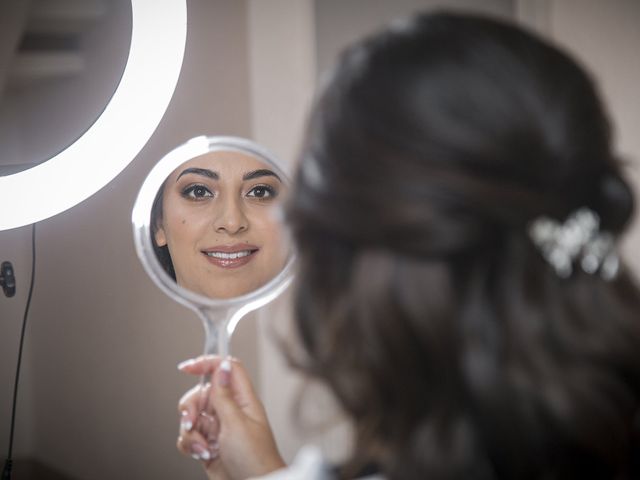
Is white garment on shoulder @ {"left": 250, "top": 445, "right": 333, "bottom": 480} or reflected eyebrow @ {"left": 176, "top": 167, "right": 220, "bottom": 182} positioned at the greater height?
reflected eyebrow @ {"left": 176, "top": 167, "right": 220, "bottom": 182}

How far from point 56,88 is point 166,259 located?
15.6 inches

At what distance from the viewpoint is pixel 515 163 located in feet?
1.42

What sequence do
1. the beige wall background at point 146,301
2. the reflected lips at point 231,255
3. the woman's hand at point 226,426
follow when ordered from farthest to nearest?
1. the beige wall background at point 146,301
2. the reflected lips at point 231,255
3. the woman's hand at point 226,426

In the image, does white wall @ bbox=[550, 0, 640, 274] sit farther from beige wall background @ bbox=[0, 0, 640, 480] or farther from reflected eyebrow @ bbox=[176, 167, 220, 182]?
reflected eyebrow @ bbox=[176, 167, 220, 182]

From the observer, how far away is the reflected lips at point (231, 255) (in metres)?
0.75

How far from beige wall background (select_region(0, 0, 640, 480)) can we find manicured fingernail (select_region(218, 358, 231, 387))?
1.03ft

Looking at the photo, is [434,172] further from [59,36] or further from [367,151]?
[59,36]

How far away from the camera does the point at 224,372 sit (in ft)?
2.10

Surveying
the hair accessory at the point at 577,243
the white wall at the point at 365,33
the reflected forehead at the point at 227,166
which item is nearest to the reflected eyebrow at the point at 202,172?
the reflected forehead at the point at 227,166

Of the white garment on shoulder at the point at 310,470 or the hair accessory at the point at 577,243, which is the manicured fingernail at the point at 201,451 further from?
the hair accessory at the point at 577,243

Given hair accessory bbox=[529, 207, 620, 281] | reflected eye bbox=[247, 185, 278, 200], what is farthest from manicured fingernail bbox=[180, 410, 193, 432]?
hair accessory bbox=[529, 207, 620, 281]

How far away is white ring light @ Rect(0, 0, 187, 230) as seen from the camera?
28.9 inches

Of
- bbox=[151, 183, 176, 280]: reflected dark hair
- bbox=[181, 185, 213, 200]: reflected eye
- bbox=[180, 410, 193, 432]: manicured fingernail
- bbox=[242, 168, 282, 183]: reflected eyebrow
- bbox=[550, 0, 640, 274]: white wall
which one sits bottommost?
bbox=[180, 410, 193, 432]: manicured fingernail

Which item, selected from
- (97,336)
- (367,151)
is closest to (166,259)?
(367,151)
